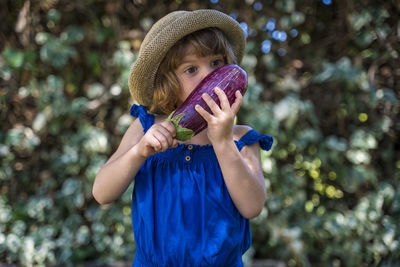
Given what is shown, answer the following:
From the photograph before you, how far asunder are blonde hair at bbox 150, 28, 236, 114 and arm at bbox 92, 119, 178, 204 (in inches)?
6.0

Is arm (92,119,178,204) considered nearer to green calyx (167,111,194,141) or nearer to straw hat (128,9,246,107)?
green calyx (167,111,194,141)

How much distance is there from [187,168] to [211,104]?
0.93 ft

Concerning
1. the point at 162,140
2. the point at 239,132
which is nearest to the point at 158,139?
the point at 162,140

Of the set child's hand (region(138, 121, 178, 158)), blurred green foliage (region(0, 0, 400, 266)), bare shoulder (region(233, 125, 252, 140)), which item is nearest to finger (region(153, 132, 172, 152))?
child's hand (region(138, 121, 178, 158))

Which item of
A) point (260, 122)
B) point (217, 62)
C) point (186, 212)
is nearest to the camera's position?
point (186, 212)

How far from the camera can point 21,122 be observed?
288 cm

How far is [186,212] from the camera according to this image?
1232 mm

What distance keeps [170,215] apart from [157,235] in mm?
89

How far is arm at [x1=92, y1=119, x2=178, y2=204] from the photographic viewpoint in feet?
3.69

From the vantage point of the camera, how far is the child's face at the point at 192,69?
1.28m

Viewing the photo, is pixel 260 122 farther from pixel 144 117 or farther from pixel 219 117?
pixel 219 117

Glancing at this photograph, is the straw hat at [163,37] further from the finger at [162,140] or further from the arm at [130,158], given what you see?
the finger at [162,140]

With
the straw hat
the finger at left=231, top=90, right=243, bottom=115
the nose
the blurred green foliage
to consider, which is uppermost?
the straw hat

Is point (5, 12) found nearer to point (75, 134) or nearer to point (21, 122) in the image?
point (21, 122)
